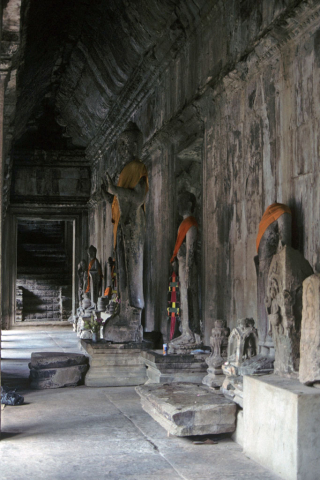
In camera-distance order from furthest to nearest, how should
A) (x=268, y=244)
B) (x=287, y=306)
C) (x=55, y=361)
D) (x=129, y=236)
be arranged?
1. (x=129, y=236)
2. (x=55, y=361)
3. (x=268, y=244)
4. (x=287, y=306)

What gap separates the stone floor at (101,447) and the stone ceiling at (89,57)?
4.98 meters

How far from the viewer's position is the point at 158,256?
39.7ft

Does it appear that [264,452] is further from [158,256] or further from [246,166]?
[158,256]

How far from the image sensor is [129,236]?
9.78m

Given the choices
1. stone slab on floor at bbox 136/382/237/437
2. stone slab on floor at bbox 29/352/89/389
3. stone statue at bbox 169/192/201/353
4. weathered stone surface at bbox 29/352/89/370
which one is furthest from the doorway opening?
stone slab on floor at bbox 136/382/237/437

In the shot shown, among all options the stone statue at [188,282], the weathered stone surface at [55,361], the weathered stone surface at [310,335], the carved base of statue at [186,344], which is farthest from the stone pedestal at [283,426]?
the weathered stone surface at [55,361]

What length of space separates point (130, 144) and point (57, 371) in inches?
146

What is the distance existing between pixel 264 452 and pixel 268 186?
10.8ft

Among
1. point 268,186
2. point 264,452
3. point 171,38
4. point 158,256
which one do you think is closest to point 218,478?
point 264,452

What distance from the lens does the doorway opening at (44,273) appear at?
25.0m

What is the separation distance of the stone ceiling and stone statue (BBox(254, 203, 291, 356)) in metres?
4.44

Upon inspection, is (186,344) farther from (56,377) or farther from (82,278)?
(82,278)

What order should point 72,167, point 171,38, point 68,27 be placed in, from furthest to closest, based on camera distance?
1. point 72,167
2. point 68,27
3. point 171,38

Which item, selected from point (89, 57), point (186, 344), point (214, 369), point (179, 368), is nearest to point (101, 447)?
point (214, 369)
